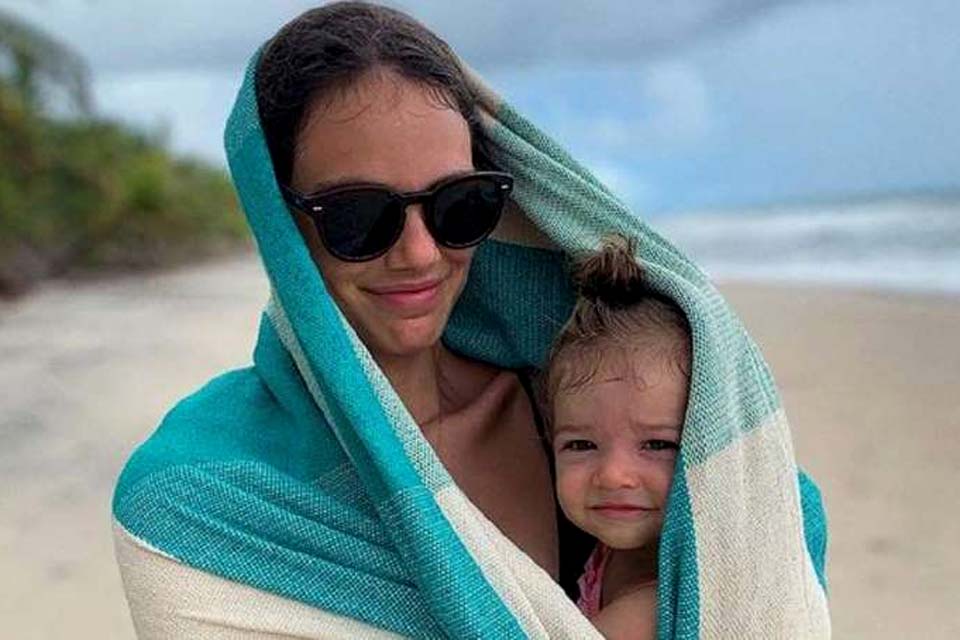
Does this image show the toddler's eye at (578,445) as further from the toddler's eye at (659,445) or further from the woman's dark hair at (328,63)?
the woman's dark hair at (328,63)

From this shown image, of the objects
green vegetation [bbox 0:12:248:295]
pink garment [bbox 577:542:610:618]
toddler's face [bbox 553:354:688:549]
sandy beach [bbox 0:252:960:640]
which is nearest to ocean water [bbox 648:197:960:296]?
sandy beach [bbox 0:252:960:640]

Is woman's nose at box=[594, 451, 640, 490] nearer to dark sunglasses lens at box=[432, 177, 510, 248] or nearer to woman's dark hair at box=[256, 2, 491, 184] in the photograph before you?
dark sunglasses lens at box=[432, 177, 510, 248]

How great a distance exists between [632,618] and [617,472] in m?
0.19

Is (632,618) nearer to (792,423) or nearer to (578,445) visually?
(578,445)

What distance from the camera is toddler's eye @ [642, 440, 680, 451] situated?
197 centimetres

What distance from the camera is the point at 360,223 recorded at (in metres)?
1.81

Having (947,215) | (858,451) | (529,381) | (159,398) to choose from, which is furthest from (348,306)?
(947,215)

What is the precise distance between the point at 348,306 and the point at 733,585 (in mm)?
620

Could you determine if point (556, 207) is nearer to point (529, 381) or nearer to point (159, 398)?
point (529, 381)

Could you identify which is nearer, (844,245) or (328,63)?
(328,63)

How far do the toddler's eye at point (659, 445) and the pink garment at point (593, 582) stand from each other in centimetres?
21

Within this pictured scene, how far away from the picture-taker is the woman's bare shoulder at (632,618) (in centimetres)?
191

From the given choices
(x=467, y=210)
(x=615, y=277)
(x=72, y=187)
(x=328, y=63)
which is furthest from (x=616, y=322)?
(x=72, y=187)

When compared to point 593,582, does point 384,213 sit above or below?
above
